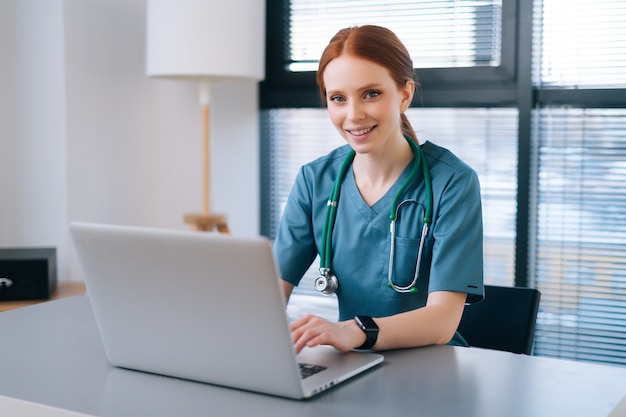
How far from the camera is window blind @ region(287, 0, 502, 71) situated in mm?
2831

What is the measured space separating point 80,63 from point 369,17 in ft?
3.35

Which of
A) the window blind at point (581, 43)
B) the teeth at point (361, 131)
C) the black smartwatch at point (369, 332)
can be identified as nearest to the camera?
the black smartwatch at point (369, 332)

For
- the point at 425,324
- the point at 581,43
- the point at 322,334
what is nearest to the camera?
the point at 322,334

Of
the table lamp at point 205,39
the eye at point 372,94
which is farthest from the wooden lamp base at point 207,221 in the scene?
the eye at point 372,94

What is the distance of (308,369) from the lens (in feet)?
3.90

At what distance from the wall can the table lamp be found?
0.27m

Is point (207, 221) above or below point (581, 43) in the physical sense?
below

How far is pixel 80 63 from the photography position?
2.88 metres

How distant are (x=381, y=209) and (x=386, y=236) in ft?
0.19

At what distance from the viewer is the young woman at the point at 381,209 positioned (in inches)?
61.8

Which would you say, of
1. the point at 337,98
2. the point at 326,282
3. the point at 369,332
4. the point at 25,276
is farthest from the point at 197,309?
the point at 25,276

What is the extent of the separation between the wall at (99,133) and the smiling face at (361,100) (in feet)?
4.78

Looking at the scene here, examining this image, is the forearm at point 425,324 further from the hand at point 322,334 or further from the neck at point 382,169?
the neck at point 382,169

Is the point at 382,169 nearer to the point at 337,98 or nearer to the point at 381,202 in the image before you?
the point at 381,202
